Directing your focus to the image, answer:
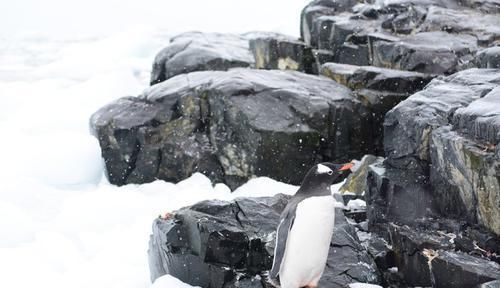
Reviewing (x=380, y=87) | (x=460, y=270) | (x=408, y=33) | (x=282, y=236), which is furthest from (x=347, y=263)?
(x=408, y=33)

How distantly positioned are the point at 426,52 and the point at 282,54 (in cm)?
463

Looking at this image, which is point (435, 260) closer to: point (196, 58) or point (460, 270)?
point (460, 270)

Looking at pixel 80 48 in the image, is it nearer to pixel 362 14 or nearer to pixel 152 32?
pixel 152 32

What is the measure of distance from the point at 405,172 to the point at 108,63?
25.9 metres

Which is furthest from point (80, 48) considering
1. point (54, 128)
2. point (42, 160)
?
point (42, 160)

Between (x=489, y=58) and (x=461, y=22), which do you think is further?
(x=461, y=22)

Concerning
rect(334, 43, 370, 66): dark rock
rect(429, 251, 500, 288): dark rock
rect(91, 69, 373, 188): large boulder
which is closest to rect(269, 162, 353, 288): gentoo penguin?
rect(429, 251, 500, 288): dark rock

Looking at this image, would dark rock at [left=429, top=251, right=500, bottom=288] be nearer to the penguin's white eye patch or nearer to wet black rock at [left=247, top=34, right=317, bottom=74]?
the penguin's white eye patch

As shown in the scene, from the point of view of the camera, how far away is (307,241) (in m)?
4.93

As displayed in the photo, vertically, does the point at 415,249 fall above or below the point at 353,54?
below

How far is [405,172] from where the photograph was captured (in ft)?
21.4

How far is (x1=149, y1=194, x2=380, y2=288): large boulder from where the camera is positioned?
5438 millimetres

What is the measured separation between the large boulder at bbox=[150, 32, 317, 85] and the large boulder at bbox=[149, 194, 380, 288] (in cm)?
827

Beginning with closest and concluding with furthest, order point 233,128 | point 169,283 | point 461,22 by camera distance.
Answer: point 169,283
point 233,128
point 461,22
